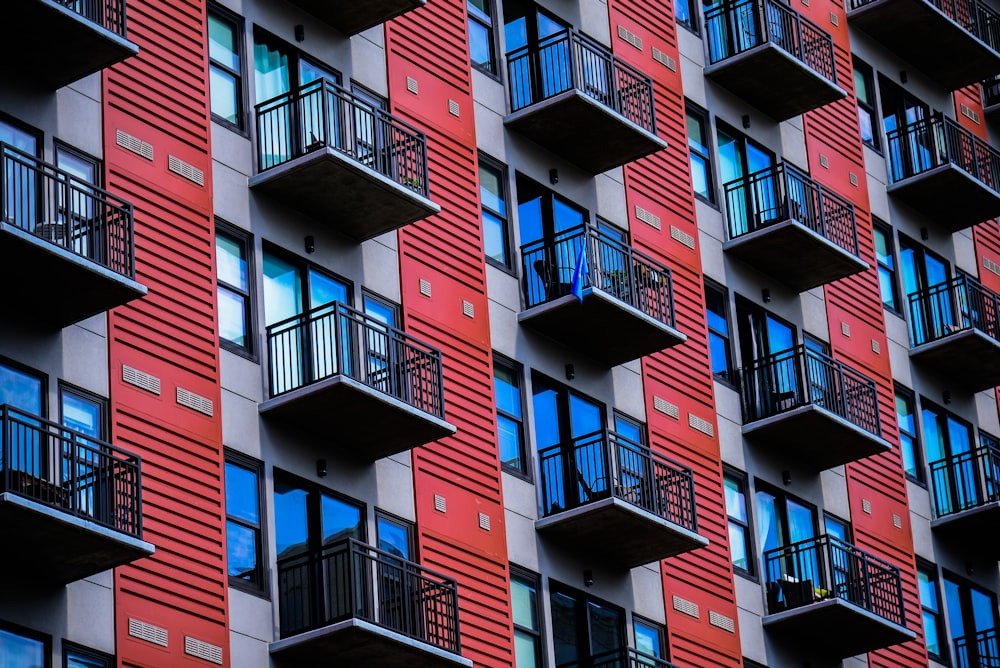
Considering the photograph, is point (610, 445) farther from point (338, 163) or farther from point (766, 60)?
point (766, 60)

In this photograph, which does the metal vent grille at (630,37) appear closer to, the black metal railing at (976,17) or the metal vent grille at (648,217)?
the metal vent grille at (648,217)

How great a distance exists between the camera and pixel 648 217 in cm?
4262

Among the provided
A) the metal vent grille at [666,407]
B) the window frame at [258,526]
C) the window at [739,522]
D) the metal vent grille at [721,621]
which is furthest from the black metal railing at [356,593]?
the window at [739,522]

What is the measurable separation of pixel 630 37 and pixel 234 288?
502 inches

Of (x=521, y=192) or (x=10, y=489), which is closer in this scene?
(x=10, y=489)

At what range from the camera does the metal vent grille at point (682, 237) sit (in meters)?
43.0

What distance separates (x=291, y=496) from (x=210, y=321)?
278 centimetres

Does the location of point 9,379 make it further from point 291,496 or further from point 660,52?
point 660,52

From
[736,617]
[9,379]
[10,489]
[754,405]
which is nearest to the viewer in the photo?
[10,489]

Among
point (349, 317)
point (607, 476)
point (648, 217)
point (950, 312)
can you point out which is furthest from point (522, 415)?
point (950, 312)

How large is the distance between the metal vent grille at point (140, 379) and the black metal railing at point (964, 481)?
20760 millimetres

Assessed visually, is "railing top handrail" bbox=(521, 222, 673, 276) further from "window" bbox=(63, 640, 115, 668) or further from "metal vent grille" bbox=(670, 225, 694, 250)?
"window" bbox=(63, 640, 115, 668)

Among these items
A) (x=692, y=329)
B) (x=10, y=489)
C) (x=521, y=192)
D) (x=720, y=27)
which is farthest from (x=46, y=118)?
(x=720, y=27)

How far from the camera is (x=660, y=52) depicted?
44.6 metres
